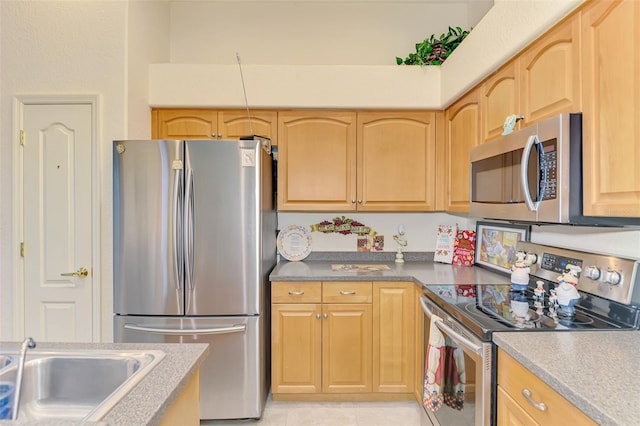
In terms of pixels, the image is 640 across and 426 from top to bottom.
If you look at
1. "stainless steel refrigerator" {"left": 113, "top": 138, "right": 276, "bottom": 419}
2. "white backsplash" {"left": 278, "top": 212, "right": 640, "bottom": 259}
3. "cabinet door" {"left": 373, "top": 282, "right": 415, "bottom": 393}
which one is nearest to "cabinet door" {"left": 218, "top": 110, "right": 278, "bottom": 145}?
"stainless steel refrigerator" {"left": 113, "top": 138, "right": 276, "bottom": 419}

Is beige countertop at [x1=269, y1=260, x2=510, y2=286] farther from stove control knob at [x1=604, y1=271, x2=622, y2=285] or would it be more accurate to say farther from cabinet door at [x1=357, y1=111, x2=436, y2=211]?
stove control knob at [x1=604, y1=271, x2=622, y2=285]

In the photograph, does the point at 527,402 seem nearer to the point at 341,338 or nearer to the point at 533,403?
the point at 533,403

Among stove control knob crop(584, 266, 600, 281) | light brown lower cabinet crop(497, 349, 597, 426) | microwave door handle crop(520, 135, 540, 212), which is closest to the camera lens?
light brown lower cabinet crop(497, 349, 597, 426)

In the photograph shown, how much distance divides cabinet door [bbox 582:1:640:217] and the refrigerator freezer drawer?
1753 mm

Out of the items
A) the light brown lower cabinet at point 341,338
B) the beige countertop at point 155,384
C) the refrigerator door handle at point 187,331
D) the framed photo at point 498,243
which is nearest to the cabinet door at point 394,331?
the light brown lower cabinet at point 341,338

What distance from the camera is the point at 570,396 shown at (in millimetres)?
876

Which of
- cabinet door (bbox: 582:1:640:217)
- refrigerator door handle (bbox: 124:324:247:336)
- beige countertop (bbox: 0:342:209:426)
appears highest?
cabinet door (bbox: 582:1:640:217)

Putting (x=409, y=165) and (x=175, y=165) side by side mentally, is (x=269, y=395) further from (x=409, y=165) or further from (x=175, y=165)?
(x=409, y=165)

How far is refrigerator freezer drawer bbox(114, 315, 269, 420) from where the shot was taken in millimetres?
2115

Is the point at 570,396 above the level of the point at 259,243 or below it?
below

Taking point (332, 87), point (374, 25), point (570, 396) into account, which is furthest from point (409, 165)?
point (570, 396)

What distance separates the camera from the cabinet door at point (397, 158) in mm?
2680

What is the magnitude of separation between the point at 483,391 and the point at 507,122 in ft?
3.78

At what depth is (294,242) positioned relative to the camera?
292 cm
